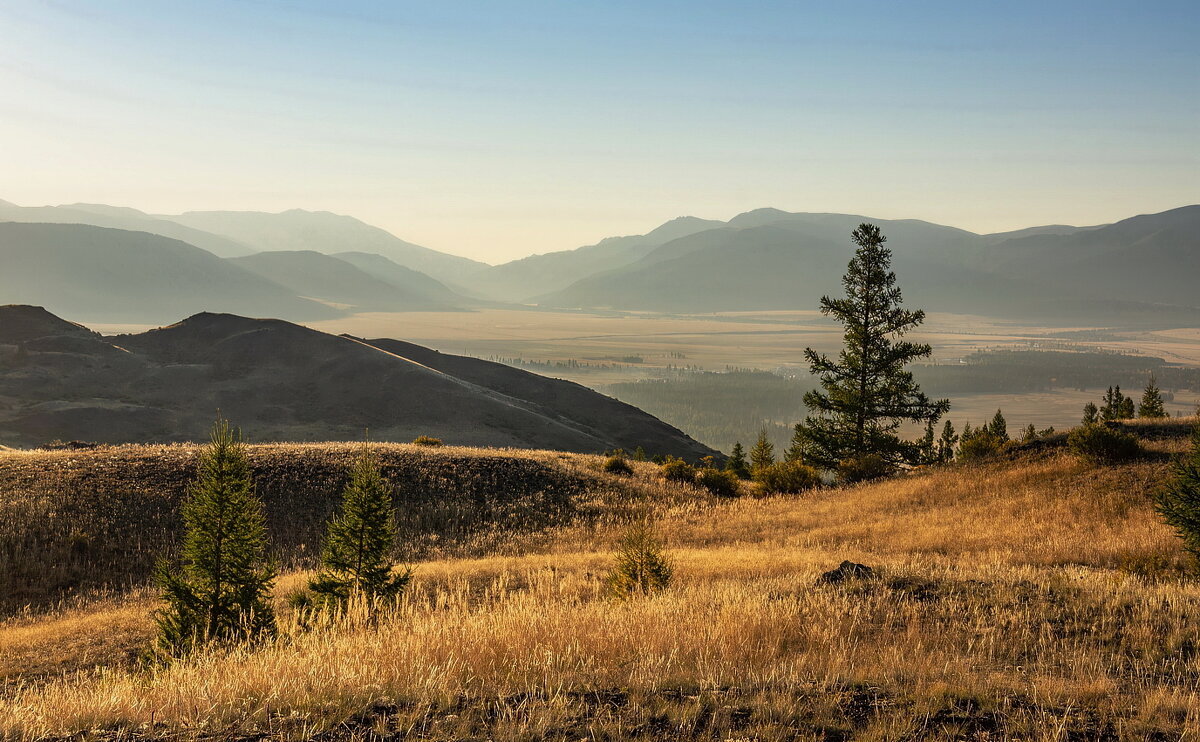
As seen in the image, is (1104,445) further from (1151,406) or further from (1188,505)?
(1151,406)

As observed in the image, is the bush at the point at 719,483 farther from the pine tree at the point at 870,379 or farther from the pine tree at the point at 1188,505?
the pine tree at the point at 1188,505

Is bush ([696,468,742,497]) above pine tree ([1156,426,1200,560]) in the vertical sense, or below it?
below

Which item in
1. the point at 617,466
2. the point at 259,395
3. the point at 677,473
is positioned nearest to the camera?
the point at 677,473

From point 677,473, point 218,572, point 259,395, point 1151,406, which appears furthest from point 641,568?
point 259,395

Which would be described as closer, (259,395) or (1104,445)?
(1104,445)

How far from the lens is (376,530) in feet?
41.5

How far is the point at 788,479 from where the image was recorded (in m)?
31.5

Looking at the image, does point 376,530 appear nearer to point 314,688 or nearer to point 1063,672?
point 314,688

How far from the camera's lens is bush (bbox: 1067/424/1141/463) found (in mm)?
21719

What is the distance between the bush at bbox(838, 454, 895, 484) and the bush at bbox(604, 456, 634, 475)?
407 inches

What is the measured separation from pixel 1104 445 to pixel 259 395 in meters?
97.6

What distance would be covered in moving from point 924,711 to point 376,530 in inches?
391

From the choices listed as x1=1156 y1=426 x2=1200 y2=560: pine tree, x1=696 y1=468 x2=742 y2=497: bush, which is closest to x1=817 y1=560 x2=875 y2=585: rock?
x1=1156 y1=426 x2=1200 y2=560: pine tree

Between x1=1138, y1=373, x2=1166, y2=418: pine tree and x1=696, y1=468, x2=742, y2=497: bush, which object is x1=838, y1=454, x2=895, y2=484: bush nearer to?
x1=696, y1=468, x2=742, y2=497: bush
